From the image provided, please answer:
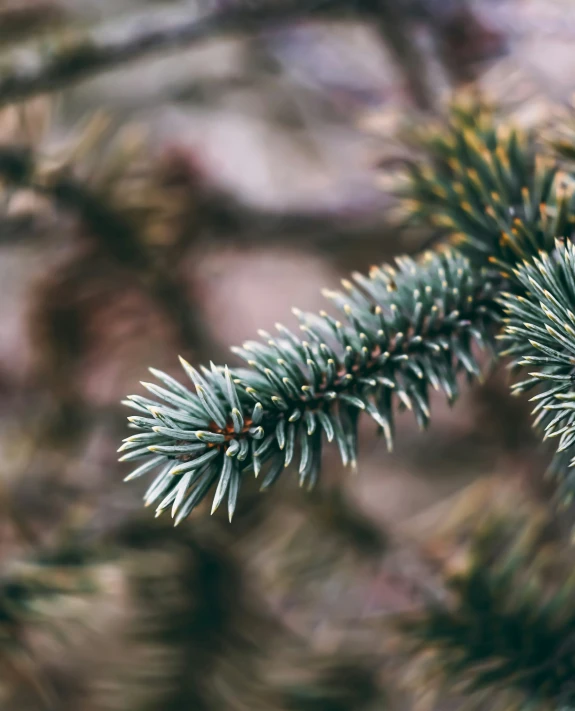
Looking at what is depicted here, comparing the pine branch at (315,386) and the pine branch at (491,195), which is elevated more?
the pine branch at (491,195)

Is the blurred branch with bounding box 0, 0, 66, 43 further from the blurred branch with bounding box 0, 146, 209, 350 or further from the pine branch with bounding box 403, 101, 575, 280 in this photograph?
the pine branch with bounding box 403, 101, 575, 280

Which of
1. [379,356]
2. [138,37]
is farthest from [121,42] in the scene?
[379,356]

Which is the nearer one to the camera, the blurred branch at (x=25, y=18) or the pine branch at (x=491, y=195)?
the pine branch at (x=491, y=195)

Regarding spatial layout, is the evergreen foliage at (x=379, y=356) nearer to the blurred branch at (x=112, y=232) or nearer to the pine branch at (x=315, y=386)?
the pine branch at (x=315, y=386)

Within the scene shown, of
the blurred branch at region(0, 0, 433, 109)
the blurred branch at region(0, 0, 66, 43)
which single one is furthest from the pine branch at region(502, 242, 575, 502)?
the blurred branch at region(0, 0, 66, 43)

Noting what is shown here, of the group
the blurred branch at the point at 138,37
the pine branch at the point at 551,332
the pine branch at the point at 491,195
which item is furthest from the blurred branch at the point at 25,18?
the pine branch at the point at 551,332
